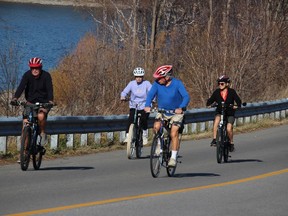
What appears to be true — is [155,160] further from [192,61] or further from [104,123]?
[192,61]

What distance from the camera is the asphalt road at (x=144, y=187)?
33.1 ft

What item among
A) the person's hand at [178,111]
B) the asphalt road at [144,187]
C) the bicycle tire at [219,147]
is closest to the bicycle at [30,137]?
the asphalt road at [144,187]

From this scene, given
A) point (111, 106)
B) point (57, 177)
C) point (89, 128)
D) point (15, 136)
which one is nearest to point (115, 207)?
point (57, 177)

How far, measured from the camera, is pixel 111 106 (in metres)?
22.5

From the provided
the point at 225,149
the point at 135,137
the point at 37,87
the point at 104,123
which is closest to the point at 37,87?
the point at 37,87

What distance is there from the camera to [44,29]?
53.4 metres

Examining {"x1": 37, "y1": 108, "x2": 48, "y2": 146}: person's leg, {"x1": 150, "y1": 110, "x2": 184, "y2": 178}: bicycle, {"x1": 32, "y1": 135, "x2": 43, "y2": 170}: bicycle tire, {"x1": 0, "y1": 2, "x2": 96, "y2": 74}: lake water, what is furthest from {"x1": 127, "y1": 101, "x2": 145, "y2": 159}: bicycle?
{"x1": 0, "y1": 2, "x2": 96, "y2": 74}: lake water

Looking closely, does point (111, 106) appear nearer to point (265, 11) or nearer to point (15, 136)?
point (15, 136)

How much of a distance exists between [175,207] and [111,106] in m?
12.3

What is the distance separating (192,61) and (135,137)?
1169cm

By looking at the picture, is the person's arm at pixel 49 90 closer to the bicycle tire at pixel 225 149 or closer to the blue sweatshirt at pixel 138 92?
the blue sweatshirt at pixel 138 92

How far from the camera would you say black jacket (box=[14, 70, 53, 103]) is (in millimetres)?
13828

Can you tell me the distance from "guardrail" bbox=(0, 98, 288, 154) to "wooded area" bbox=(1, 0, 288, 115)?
6.64 ft

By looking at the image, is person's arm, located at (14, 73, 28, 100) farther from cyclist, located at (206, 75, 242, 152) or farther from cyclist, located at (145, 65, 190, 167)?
cyclist, located at (206, 75, 242, 152)
